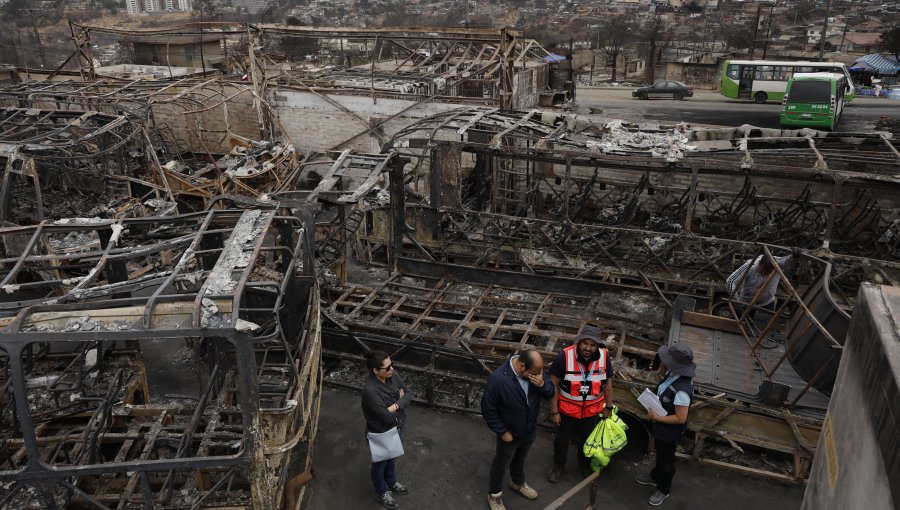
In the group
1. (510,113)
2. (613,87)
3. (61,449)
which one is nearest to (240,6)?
(613,87)

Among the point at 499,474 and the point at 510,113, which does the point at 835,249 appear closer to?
the point at 510,113

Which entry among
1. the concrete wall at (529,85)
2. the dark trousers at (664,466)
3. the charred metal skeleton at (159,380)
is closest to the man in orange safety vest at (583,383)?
the dark trousers at (664,466)

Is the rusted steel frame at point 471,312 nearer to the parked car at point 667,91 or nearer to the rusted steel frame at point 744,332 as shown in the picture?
the rusted steel frame at point 744,332

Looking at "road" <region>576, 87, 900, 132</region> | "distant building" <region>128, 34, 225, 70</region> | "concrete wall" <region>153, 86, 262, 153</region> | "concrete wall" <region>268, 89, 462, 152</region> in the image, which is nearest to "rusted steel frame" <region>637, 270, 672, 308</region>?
"concrete wall" <region>268, 89, 462, 152</region>

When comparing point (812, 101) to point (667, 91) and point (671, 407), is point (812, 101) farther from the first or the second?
point (671, 407)

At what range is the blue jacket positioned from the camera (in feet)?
17.6

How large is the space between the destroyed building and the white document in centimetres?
90

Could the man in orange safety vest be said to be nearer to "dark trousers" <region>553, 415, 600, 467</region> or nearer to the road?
"dark trousers" <region>553, 415, 600, 467</region>

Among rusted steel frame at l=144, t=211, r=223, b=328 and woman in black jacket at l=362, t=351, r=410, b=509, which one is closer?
rusted steel frame at l=144, t=211, r=223, b=328

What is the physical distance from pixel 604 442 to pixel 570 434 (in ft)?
2.00

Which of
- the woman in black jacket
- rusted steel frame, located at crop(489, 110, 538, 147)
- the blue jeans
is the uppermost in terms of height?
rusted steel frame, located at crop(489, 110, 538, 147)

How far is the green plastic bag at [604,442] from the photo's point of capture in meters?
5.66

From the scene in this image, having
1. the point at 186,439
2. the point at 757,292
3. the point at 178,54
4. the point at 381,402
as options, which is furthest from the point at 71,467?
the point at 178,54

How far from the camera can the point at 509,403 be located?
17.7ft
